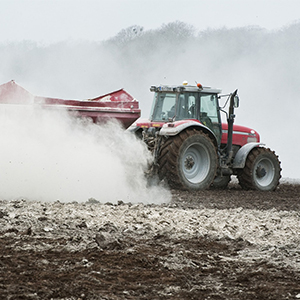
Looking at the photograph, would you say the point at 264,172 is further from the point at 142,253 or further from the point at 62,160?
the point at 142,253

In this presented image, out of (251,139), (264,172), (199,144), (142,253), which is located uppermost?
(251,139)

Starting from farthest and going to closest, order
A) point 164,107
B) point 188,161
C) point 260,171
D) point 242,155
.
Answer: point 260,171 < point 242,155 < point 164,107 < point 188,161

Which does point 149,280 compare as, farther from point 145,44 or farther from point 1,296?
point 145,44

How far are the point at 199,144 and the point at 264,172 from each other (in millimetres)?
2282

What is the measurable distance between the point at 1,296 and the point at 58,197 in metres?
5.00

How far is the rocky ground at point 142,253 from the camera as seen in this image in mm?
3854

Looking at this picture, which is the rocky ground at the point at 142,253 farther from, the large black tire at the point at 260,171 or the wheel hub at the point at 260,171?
the wheel hub at the point at 260,171

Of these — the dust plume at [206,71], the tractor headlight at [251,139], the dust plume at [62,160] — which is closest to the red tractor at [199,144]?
the tractor headlight at [251,139]

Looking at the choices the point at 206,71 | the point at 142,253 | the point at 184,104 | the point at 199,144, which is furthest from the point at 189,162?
the point at 206,71

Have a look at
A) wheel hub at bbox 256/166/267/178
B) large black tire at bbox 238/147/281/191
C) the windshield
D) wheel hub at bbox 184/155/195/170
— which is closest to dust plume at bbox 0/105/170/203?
wheel hub at bbox 184/155/195/170

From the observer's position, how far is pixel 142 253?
489cm

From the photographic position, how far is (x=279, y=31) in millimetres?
22312

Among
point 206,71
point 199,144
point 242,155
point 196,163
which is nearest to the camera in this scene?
point 199,144

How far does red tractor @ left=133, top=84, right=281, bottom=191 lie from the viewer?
10.6 m
